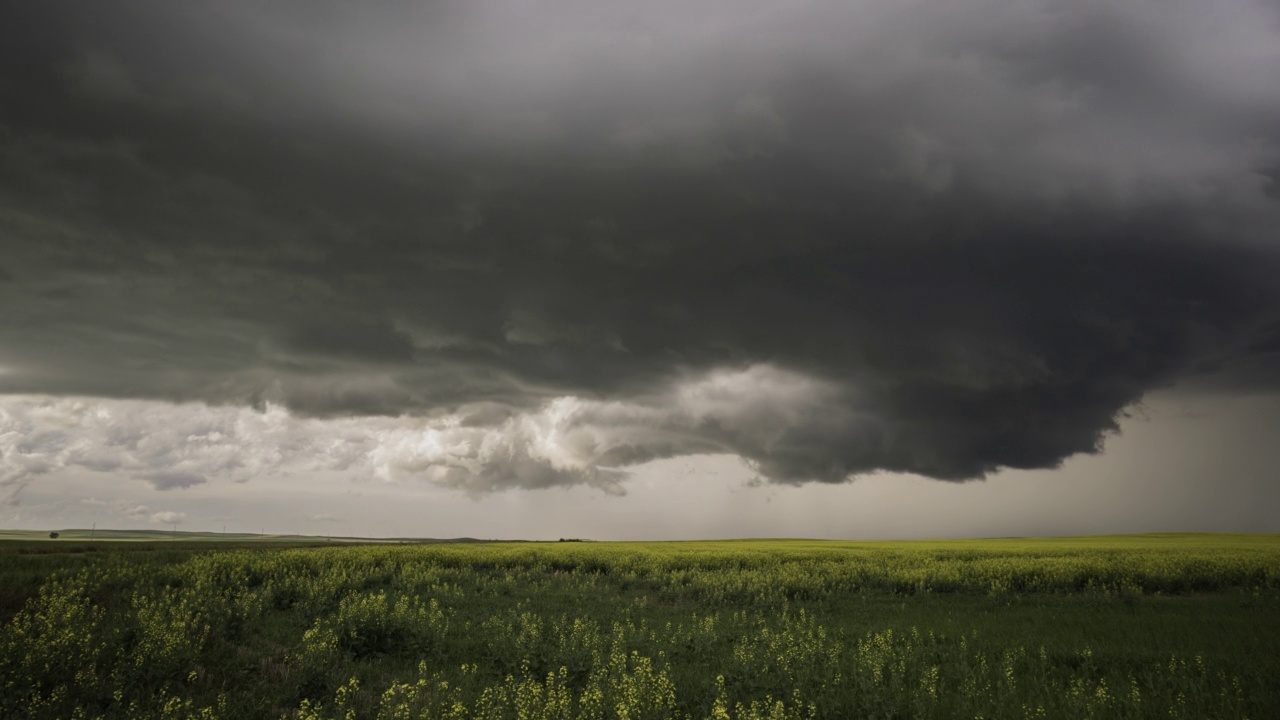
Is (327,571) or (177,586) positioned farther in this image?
(327,571)

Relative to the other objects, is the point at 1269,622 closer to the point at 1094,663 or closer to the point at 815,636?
the point at 1094,663

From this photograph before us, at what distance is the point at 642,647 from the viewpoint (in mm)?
16094

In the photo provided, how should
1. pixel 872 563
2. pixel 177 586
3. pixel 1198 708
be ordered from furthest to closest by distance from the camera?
1. pixel 872 563
2. pixel 177 586
3. pixel 1198 708

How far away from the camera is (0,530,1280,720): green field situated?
11.3m

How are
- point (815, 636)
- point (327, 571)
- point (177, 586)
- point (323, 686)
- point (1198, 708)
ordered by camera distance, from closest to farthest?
1. point (1198, 708)
2. point (323, 686)
3. point (815, 636)
4. point (177, 586)
5. point (327, 571)

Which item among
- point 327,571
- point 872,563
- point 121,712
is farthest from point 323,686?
point 872,563

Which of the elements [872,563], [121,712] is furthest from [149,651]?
[872,563]

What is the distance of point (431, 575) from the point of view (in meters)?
29.5

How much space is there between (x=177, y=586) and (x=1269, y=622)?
3727 cm

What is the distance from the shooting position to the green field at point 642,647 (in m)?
11.3

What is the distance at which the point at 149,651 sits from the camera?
42.7 ft

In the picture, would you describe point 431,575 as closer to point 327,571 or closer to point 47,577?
point 327,571

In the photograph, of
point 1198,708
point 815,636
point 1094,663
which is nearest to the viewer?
point 1198,708

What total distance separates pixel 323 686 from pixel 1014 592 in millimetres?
26531
